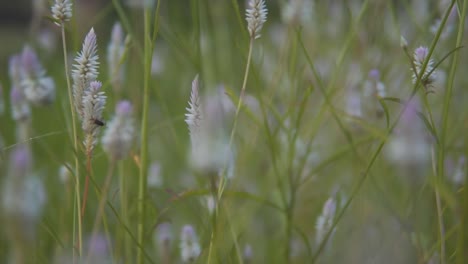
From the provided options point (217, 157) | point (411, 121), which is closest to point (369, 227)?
point (411, 121)

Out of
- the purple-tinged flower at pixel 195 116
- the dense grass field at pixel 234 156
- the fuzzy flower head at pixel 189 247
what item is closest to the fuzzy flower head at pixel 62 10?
the dense grass field at pixel 234 156

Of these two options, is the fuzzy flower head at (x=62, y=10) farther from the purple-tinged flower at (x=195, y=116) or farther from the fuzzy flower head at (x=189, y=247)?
the fuzzy flower head at (x=189, y=247)

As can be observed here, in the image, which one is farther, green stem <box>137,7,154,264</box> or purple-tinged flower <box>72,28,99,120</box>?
green stem <box>137,7,154,264</box>

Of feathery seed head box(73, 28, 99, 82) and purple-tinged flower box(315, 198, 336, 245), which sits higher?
feathery seed head box(73, 28, 99, 82)

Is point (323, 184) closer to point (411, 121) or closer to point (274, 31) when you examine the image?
point (411, 121)

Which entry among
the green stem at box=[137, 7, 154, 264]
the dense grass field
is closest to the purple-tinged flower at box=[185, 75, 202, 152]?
the dense grass field

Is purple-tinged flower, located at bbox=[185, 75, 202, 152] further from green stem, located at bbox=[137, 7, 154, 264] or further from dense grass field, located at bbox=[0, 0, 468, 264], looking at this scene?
green stem, located at bbox=[137, 7, 154, 264]

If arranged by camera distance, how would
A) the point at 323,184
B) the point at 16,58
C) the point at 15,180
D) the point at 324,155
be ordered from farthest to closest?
the point at 324,155 < the point at 323,184 < the point at 16,58 < the point at 15,180
